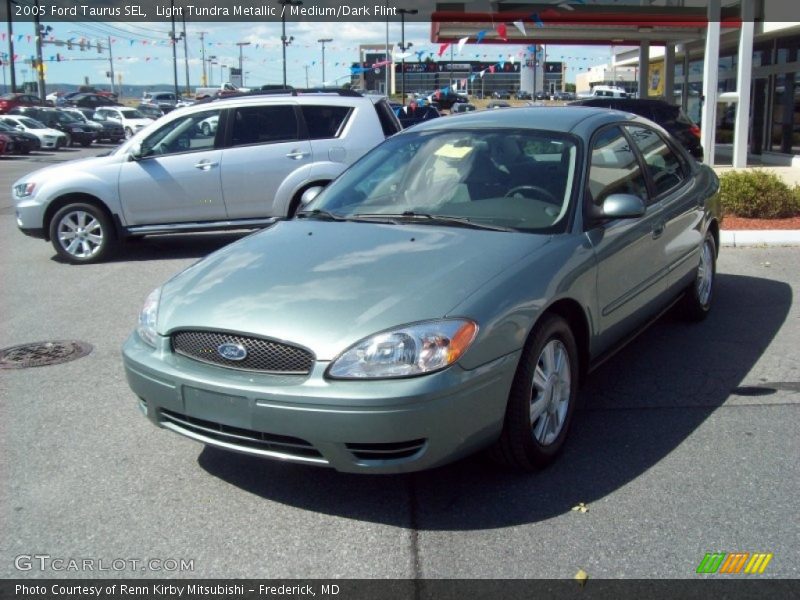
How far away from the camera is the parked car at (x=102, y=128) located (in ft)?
129

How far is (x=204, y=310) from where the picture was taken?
12.4ft

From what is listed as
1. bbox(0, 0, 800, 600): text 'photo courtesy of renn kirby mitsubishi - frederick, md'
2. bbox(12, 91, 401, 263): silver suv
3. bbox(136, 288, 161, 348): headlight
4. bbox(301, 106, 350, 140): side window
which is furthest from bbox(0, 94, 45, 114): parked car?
bbox(136, 288, 161, 348): headlight

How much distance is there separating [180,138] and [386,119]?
97.5 inches

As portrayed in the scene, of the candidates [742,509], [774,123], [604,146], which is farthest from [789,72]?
[742,509]

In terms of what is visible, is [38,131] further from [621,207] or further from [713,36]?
[621,207]

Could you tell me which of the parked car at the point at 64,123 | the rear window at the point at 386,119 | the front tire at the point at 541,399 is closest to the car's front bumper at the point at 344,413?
the front tire at the point at 541,399

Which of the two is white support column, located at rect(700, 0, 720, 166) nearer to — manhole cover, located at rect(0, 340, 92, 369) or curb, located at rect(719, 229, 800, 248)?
curb, located at rect(719, 229, 800, 248)

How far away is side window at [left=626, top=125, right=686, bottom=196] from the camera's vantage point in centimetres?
555

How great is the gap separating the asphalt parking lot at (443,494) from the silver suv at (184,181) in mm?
4351

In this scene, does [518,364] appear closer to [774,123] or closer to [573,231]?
[573,231]

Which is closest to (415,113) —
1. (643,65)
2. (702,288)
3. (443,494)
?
(643,65)

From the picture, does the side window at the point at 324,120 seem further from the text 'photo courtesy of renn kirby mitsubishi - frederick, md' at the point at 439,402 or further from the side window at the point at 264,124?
the text 'photo courtesy of renn kirby mitsubishi - frederick, md' at the point at 439,402

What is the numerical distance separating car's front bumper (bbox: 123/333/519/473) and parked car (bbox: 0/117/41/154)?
3086 centimetres

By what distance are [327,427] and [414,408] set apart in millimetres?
357
